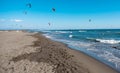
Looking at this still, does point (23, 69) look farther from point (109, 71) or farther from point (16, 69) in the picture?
point (109, 71)

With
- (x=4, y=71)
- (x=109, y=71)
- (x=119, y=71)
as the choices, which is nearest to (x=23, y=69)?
(x=4, y=71)

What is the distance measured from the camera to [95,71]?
823cm

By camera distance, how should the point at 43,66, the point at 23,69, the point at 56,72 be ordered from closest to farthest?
the point at 56,72 < the point at 23,69 < the point at 43,66

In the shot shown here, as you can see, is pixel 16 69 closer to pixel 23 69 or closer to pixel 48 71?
pixel 23 69

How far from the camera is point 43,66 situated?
326 inches

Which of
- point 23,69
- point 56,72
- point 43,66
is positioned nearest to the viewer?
point 56,72

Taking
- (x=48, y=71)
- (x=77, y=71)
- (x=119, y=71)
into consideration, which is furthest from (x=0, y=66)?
(x=119, y=71)

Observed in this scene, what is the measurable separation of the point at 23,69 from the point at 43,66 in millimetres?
1161

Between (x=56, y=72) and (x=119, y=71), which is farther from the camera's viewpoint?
(x=119, y=71)

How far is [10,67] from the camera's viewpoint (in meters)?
8.26

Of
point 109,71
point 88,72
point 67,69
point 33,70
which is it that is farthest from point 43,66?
point 109,71

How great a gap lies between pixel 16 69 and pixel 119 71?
602cm

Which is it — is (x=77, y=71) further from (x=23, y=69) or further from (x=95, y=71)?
(x=23, y=69)

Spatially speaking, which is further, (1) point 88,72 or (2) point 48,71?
(1) point 88,72
